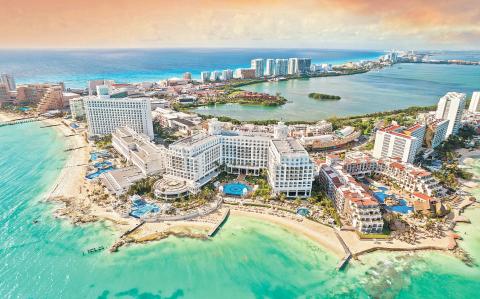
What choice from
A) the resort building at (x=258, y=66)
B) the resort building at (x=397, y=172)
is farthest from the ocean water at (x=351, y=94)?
the resort building at (x=397, y=172)

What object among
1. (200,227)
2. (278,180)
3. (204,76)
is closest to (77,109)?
(200,227)

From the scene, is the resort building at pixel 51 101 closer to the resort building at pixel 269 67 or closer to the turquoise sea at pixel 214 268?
the turquoise sea at pixel 214 268

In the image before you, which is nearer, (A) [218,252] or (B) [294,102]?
(A) [218,252]

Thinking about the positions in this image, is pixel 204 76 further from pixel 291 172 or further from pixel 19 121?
pixel 291 172

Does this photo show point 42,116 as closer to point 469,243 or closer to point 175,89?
point 175,89

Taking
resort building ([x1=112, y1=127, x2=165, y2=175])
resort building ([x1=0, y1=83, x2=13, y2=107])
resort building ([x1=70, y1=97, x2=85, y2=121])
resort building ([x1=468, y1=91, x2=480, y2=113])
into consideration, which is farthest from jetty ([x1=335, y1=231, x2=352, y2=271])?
resort building ([x1=0, y1=83, x2=13, y2=107])

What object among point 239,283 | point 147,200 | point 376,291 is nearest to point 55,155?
point 147,200
